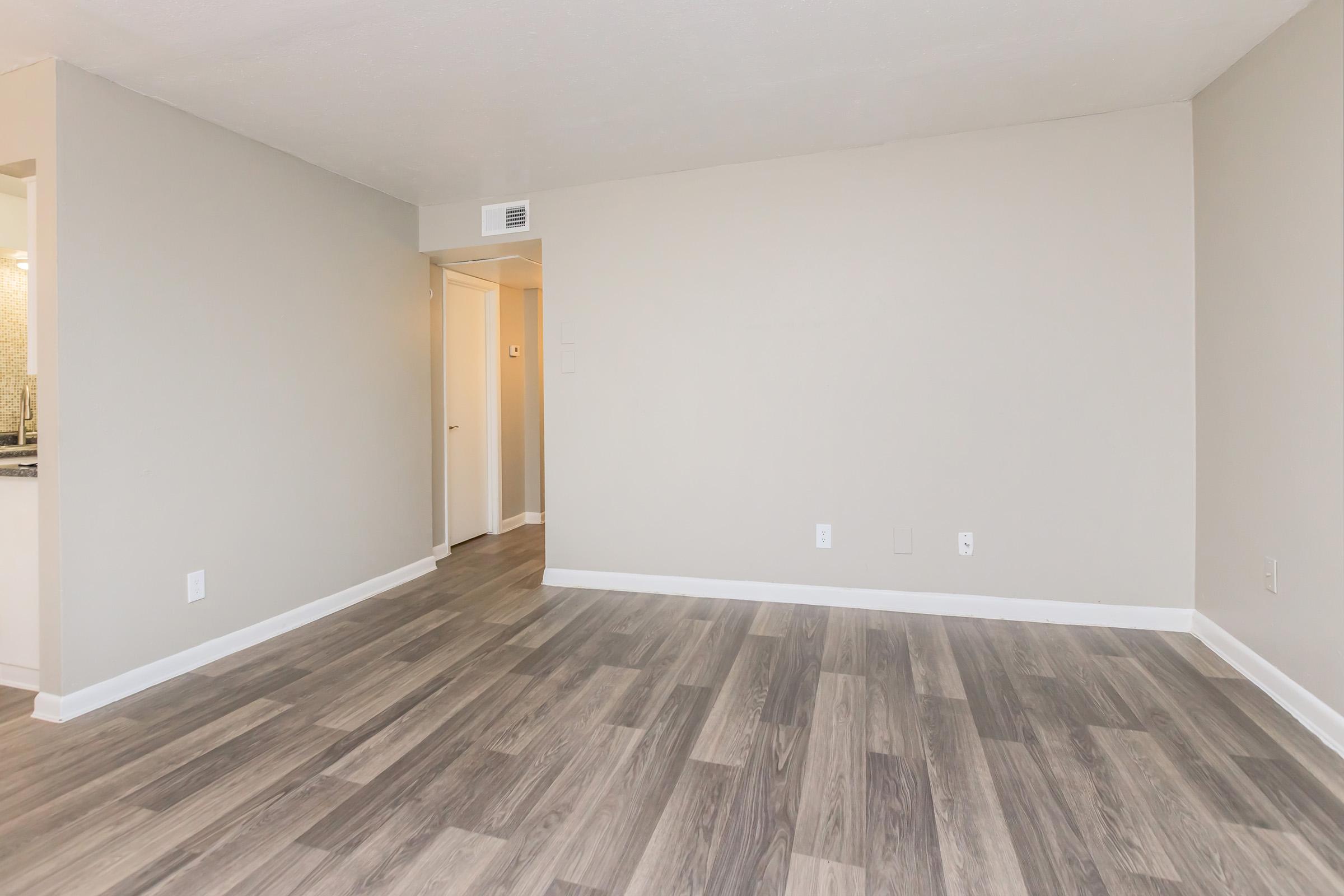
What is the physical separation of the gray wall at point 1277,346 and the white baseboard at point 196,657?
4.32 metres

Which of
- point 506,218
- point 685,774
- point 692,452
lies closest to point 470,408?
point 506,218

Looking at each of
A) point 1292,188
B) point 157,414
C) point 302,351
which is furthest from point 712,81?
point 157,414

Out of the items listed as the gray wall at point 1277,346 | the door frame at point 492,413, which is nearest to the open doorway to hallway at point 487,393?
the door frame at point 492,413

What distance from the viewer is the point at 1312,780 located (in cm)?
192

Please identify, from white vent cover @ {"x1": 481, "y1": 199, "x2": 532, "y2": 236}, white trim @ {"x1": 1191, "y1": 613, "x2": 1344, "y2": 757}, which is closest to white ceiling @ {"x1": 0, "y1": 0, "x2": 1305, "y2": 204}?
white vent cover @ {"x1": 481, "y1": 199, "x2": 532, "y2": 236}

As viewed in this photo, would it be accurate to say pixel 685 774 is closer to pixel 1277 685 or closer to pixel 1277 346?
pixel 1277 685

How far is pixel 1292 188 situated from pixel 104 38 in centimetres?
426

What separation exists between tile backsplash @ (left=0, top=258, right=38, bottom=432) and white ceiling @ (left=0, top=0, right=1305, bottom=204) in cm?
184

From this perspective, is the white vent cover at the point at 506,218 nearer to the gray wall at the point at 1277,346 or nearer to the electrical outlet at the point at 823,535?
the electrical outlet at the point at 823,535

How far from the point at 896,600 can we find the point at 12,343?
5.17 m

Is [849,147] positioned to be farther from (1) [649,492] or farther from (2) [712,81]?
(1) [649,492]

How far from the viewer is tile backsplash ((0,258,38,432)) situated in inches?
145

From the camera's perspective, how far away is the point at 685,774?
6.61ft

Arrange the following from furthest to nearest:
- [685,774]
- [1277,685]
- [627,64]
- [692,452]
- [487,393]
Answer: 1. [487,393]
2. [692,452]
3. [627,64]
4. [1277,685]
5. [685,774]
